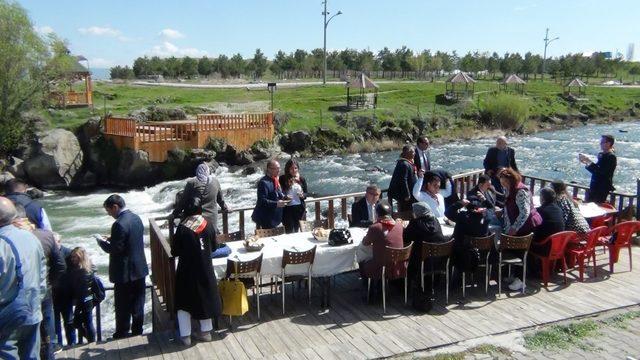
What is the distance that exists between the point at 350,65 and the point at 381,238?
7943 cm

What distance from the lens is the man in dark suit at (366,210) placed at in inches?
327

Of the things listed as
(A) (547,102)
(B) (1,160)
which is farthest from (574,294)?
(A) (547,102)

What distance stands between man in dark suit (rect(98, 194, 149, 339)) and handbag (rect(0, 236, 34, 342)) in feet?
6.28

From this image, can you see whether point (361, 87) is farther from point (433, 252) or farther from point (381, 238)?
point (381, 238)

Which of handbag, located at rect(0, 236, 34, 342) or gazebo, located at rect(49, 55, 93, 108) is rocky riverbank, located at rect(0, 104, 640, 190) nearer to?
gazebo, located at rect(49, 55, 93, 108)

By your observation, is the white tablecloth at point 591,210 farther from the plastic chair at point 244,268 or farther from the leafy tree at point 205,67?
the leafy tree at point 205,67

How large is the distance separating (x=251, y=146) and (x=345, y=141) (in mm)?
7056

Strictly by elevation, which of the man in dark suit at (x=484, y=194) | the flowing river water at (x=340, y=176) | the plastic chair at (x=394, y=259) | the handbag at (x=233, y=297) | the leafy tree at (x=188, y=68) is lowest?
the flowing river water at (x=340, y=176)

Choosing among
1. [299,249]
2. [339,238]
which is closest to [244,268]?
[299,249]

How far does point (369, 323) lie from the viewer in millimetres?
7008

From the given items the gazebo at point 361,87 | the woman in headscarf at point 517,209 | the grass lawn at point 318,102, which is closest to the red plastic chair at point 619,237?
the woman in headscarf at point 517,209

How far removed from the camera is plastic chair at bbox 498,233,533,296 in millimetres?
7617

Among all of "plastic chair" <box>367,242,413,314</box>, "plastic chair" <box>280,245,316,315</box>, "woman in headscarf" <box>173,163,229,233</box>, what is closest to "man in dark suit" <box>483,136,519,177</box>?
"plastic chair" <box>367,242,413,314</box>

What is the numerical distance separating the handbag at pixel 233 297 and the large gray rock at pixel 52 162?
23.3 meters
